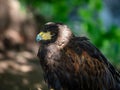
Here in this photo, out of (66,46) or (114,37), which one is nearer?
(66,46)

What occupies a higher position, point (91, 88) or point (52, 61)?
point (52, 61)

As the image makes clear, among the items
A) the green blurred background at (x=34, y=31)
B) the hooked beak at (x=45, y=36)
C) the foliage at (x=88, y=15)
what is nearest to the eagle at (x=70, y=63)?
the hooked beak at (x=45, y=36)

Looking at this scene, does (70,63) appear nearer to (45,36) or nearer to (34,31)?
(45,36)

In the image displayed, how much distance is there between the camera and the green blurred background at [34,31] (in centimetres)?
652

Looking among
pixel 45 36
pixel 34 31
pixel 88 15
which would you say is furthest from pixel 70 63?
pixel 34 31

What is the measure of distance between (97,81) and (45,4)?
1.95 meters

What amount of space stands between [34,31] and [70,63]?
198 inches

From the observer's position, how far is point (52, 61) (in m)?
4.67

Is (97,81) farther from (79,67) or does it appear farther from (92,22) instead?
(92,22)

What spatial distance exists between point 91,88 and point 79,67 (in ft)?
0.79

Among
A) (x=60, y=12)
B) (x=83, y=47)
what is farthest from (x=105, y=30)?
(x=83, y=47)

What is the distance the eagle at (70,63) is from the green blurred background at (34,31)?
3.98ft

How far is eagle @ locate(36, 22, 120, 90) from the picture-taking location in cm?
468

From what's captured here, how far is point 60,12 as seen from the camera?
6570 mm
